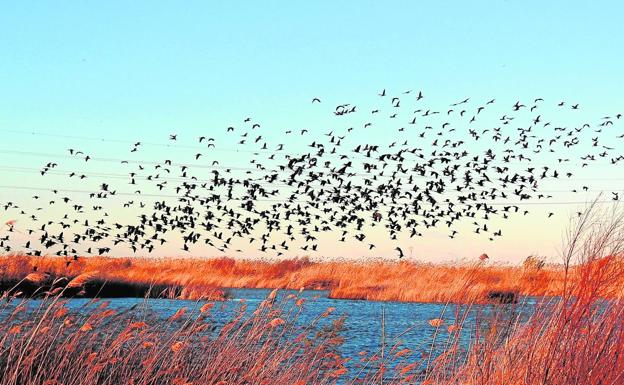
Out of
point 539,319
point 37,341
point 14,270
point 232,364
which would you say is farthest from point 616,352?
point 14,270

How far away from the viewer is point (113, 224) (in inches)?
1152

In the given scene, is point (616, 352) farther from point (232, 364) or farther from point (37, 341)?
point (37, 341)

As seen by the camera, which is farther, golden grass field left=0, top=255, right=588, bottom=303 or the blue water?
golden grass field left=0, top=255, right=588, bottom=303

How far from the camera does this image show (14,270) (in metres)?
29.9

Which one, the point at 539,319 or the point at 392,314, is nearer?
the point at 539,319

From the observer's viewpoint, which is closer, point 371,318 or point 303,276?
point 371,318

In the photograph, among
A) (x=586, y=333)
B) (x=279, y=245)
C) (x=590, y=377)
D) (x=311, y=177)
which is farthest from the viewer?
(x=311, y=177)

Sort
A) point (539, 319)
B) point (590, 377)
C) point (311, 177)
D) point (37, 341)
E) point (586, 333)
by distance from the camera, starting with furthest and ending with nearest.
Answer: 1. point (311, 177)
2. point (37, 341)
3. point (539, 319)
4. point (586, 333)
5. point (590, 377)

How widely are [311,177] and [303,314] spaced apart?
5036 mm

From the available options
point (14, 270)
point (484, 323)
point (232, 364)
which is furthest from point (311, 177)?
point (484, 323)

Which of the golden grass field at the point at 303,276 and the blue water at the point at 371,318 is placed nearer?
the blue water at the point at 371,318

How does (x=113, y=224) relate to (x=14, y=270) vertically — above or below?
above

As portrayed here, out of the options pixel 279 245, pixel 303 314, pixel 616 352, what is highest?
pixel 616 352

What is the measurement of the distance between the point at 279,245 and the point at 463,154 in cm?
803
